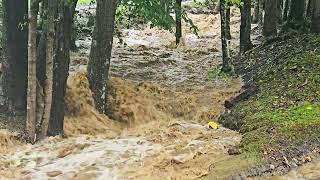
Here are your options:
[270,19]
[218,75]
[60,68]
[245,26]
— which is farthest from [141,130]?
[270,19]

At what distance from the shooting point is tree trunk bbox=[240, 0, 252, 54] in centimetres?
1630

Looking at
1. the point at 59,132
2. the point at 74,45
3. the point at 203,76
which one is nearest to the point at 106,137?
the point at 59,132

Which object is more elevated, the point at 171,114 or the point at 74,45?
the point at 74,45

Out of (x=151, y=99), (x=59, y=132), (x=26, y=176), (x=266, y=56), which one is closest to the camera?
(x=26, y=176)

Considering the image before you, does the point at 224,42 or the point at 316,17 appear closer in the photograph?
the point at 316,17

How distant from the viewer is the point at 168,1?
13.6m

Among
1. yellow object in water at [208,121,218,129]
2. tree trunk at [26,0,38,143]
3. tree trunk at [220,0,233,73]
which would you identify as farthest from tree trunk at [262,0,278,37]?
tree trunk at [26,0,38,143]

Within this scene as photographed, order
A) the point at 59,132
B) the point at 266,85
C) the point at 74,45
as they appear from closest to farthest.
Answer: the point at 59,132
the point at 266,85
the point at 74,45

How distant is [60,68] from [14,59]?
1501 millimetres

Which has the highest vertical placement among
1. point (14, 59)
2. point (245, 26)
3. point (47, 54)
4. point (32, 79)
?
point (245, 26)

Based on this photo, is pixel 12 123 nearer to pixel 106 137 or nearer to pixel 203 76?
pixel 106 137

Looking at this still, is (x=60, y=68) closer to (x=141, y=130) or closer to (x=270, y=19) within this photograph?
(x=141, y=130)

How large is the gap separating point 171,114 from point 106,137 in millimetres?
2252

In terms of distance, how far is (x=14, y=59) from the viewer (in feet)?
35.8
